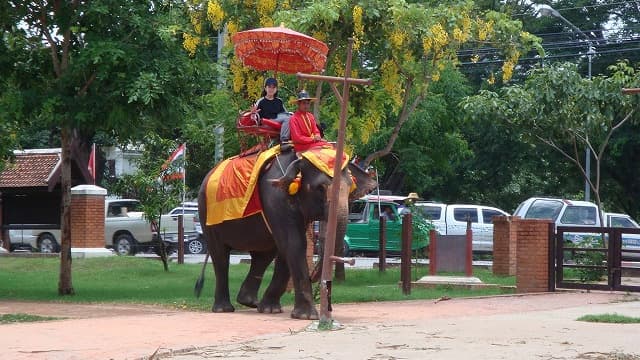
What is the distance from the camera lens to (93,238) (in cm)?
2844

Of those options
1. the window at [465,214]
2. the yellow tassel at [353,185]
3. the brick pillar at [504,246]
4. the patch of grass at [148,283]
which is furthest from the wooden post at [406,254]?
the window at [465,214]

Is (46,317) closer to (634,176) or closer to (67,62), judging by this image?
(67,62)

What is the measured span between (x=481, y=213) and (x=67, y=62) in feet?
65.8

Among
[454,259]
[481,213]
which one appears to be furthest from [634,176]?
[454,259]

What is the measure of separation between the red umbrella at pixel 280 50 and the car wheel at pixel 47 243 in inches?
778

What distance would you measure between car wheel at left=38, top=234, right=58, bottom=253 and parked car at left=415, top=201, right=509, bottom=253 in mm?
11713

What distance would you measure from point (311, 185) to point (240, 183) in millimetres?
1370

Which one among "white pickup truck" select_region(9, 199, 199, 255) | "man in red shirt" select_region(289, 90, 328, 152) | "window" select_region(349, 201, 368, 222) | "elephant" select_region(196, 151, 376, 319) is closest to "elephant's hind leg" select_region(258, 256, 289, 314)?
"elephant" select_region(196, 151, 376, 319)

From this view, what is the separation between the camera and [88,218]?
91.7 ft

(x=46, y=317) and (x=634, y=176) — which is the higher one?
(x=634, y=176)

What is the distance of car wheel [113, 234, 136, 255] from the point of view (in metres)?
37.4

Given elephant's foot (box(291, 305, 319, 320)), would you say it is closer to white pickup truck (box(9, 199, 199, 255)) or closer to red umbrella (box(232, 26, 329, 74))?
red umbrella (box(232, 26, 329, 74))

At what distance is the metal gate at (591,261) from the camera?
768 inches

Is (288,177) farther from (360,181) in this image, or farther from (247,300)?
(247,300)
